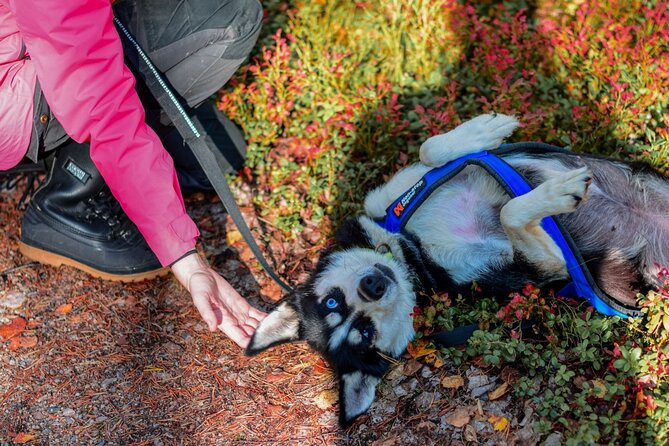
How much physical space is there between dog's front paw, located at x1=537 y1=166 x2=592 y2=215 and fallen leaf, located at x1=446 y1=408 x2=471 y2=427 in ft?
3.11

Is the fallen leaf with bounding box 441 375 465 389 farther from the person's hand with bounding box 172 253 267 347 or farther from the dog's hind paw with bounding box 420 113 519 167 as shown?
the dog's hind paw with bounding box 420 113 519 167

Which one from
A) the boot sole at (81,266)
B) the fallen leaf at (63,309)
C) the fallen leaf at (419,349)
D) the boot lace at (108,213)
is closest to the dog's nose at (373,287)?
the fallen leaf at (419,349)

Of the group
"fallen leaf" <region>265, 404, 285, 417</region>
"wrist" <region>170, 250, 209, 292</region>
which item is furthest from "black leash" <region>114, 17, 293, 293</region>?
"fallen leaf" <region>265, 404, 285, 417</region>

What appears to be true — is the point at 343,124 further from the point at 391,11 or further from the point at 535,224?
the point at 535,224

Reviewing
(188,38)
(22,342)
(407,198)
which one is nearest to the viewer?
(407,198)

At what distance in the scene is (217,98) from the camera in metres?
4.52

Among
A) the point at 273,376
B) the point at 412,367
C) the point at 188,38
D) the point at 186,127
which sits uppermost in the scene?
the point at 188,38

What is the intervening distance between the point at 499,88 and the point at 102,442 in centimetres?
289

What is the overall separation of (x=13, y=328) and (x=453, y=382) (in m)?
2.34

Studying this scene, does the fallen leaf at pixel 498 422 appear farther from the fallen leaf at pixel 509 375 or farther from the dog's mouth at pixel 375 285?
the dog's mouth at pixel 375 285

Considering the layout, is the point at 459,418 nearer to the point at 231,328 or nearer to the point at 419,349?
the point at 419,349

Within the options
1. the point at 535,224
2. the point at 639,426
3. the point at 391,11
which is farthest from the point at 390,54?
the point at 639,426

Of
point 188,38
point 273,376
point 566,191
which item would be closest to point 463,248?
point 566,191

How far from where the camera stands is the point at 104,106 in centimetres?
273
